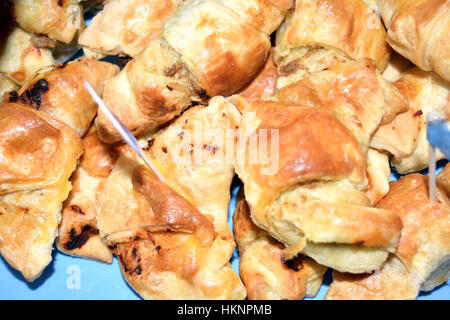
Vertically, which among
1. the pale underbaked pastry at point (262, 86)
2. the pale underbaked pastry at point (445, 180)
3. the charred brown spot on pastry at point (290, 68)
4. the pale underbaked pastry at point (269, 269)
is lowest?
the pale underbaked pastry at point (269, 269)

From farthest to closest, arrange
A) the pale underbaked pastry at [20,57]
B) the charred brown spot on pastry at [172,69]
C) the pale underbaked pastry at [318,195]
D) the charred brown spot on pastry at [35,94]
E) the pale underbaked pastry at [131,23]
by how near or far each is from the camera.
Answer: the pale underbaked pastry at [20,57] < the pale underbaked pastry at [131,23] < the charred brown spot on pastry at [35,94] < the charred brown spot on pastry at [172,69] < the pale underbaked pastry at [318,195]

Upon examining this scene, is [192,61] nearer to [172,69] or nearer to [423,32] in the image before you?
[172,69]

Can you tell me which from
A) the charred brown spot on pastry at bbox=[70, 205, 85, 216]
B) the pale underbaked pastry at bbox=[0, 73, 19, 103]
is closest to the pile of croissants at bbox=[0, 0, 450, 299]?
the charred brown spot on pastry at bbox=[70, 205, 85, 216]

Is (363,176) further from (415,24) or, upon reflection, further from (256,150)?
(415,24)

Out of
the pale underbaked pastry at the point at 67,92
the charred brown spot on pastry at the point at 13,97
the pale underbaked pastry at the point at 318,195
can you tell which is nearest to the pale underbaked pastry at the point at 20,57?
the pale underbaked pastry at the point at 67,92

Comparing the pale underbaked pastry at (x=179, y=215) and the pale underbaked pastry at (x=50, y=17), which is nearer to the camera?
the pale underbaked pastry at (x=179, y=215)

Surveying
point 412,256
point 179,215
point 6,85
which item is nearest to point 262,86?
point 179,215

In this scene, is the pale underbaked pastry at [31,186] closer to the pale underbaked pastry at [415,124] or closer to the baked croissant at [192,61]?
the baked croissant at [192,61]
